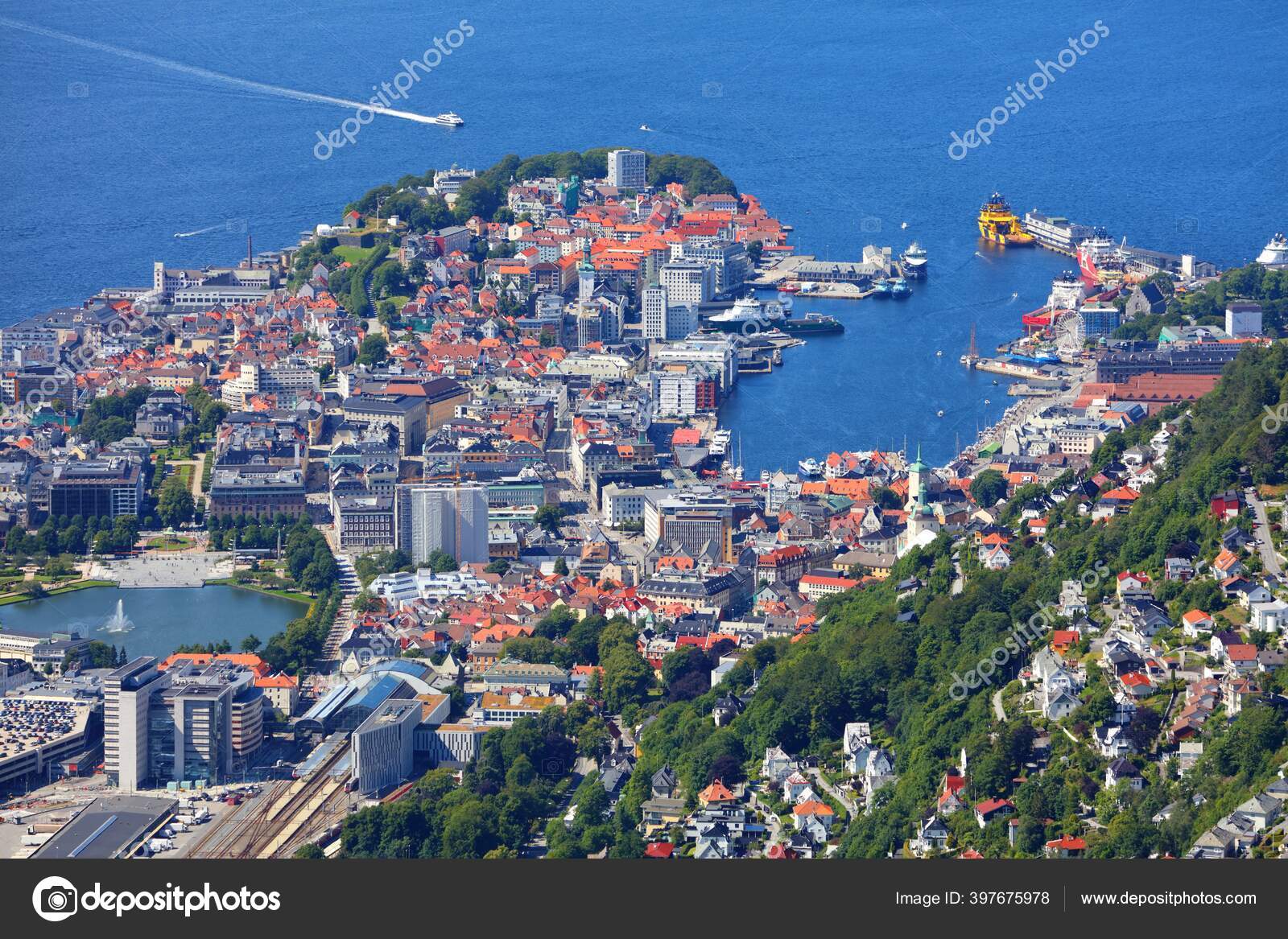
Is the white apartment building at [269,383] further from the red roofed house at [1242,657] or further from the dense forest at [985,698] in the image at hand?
the red roofed house at [1242,657]

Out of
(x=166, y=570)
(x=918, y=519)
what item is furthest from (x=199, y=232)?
(x=918, y=519)

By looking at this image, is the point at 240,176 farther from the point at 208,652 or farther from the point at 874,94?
the point at 208,652

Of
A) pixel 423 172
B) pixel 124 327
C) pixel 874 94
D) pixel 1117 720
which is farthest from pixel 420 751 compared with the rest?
pixel 874 94

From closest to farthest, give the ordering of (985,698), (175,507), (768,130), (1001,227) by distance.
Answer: (985,698) < (175,507) < (1001,227) < (768,130)

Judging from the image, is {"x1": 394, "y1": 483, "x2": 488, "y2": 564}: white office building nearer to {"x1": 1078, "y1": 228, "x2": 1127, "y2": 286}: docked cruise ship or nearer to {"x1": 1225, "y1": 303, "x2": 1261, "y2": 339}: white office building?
{"x1": 1225, "y1": 303, "x2": 1261, "y2": 339}: white office building

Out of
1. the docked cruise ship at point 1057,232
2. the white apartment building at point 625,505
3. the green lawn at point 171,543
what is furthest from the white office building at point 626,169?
the green lawn at point 171,543

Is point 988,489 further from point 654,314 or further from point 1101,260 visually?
point 1101,260

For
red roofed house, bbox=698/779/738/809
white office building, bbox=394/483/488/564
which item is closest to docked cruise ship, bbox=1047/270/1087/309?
white office building, bbox=394/483/488/564
